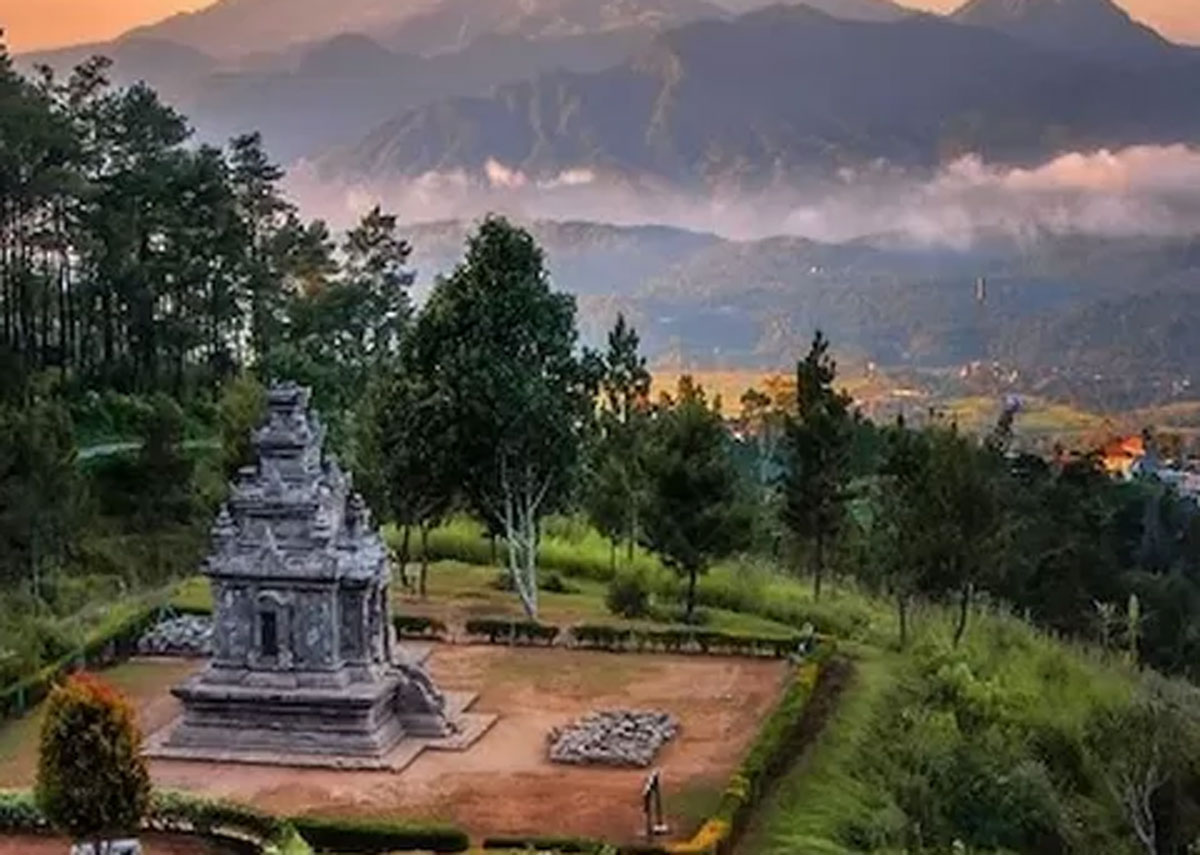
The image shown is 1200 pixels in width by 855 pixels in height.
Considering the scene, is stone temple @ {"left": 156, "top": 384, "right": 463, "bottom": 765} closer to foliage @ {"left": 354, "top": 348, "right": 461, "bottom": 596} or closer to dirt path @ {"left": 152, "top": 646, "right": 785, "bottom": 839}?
dirt path @ {"left": 152, "top": 646, "right": 785, "bottom": 839}

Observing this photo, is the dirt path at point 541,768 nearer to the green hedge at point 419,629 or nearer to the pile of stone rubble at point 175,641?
the green hedge at point 419,629

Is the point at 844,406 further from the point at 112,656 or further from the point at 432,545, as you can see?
the point at 112,656

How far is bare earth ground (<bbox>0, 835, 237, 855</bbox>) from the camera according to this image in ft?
88.9

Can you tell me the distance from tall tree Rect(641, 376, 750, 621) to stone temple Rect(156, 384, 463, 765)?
9413 mm

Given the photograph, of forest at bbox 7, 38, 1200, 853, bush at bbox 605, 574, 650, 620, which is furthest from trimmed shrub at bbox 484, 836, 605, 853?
bush at bbox 605, 574, 650, 620

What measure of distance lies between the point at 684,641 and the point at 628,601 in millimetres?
4021

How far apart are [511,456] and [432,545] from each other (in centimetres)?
1226

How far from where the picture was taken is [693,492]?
1638 inches

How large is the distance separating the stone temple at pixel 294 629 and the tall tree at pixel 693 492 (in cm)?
941

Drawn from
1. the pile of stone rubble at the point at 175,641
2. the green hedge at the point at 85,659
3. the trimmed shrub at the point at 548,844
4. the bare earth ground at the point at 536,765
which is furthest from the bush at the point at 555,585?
the trimmed shrub at the point at 548,844

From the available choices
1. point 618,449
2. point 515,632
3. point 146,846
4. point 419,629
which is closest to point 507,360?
point 515,632

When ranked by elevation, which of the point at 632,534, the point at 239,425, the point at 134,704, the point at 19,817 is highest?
the point at 239,425

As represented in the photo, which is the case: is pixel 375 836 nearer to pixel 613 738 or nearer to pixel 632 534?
pixel 613 738

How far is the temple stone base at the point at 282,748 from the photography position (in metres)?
31.7
